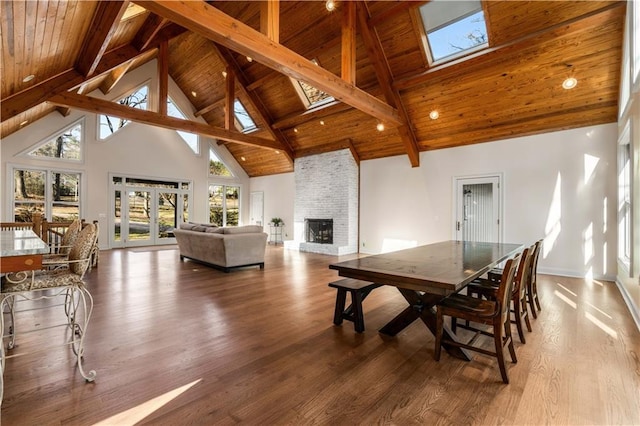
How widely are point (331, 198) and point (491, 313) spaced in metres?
6.61

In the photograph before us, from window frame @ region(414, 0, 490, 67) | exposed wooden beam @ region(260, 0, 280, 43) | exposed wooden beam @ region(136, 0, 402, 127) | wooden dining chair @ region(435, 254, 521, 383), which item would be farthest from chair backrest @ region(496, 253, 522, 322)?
window frame @ region(414, 0, 490, 67)

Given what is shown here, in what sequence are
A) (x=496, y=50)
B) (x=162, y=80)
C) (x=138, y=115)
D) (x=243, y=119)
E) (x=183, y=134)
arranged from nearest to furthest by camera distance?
(x=496, y=50)
(x=138, y=115)
(x=162, y=80)
(x=243, y=119)
(x=183, y=134)

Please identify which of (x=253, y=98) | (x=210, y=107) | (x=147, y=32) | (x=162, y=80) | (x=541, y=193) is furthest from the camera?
(x=210, y=107)

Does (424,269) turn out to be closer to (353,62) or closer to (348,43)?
(353,62)

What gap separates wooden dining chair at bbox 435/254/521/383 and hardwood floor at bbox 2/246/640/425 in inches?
6.1

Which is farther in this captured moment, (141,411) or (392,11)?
(392,11)

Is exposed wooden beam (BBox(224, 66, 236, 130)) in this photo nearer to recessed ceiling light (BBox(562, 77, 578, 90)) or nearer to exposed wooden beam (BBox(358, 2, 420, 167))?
exposed wooden beam (BBox(358, 2, 420, 167))

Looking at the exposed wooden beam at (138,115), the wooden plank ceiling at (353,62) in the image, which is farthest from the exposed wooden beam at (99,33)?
the exposed wooden beam at (138,115)

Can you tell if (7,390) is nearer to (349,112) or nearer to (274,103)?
(349,112)

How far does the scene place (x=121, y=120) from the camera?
884 cm

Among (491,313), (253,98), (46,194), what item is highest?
(253,98)

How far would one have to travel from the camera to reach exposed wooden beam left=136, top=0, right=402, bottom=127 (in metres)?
2.71

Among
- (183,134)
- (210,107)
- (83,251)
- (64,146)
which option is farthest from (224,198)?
(83,251)

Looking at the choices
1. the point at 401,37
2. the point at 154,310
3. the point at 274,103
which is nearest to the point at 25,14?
the point at 154,310
